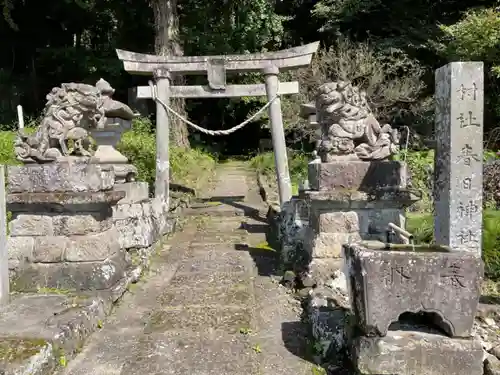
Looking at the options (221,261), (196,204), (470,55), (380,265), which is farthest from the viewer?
(470,55)

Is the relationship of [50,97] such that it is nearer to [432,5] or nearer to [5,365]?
[5,365]

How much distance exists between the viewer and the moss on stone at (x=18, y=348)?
271 cm

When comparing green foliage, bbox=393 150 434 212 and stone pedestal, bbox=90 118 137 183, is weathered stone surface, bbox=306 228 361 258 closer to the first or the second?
stone pedestal, bbox=90 118 137 183

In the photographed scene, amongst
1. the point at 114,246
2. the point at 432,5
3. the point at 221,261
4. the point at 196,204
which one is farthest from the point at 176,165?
the point at 432,5

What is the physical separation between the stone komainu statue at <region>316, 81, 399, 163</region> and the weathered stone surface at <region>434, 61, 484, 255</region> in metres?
1.02

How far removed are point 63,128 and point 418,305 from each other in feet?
12.3

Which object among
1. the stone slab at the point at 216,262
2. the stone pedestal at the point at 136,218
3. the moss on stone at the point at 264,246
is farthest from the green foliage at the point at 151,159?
the stone slab at the point at 216,262

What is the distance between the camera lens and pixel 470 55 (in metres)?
12.6

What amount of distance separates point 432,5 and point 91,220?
54.7ft

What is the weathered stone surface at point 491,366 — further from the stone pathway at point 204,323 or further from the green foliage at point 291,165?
the green foliage at point 291,165

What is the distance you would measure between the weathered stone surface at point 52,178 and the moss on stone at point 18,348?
5.79 ft

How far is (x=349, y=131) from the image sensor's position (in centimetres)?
486

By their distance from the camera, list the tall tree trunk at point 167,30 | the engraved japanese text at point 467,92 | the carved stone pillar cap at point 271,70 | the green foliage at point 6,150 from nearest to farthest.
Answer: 1. the engraved japanese text at point 467,92
2. the carved stone pillar cap at point 271,70
3. the green foliage at point 6,150
4. the tall tree trunk at point 167,30

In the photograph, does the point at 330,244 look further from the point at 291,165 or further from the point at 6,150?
the point at 291,165
